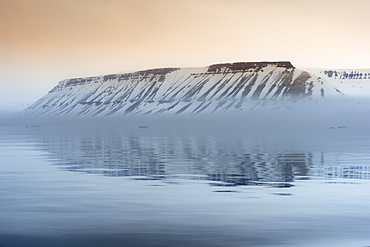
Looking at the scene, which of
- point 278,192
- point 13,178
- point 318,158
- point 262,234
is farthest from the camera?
point 318,158

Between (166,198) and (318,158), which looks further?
(318,158)

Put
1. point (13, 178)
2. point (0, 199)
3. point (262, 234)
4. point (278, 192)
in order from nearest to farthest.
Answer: point (262, 234), point (0, 199), point (278, 192), point (13, 178)

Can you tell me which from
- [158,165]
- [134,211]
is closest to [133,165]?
[158,165]

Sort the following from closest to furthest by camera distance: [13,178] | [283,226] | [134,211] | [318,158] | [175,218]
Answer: [283,226] → [175,218] → [134,211] → [13,178] → [318,158]

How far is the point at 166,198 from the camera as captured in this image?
16.9 m

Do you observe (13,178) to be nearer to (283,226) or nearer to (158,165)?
(158,165)

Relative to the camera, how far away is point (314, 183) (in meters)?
20.9

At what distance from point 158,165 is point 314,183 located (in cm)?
956

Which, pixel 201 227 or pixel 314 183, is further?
pixel 314 183

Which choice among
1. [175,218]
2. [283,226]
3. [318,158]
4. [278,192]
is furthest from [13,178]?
[318,158]

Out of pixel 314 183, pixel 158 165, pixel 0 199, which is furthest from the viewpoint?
pixel 158 165

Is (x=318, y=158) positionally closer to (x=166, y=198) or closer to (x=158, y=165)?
(x=158, y=165)

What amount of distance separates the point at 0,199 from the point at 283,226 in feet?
25.0

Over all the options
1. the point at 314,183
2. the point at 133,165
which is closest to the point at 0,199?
the point at 314,183
